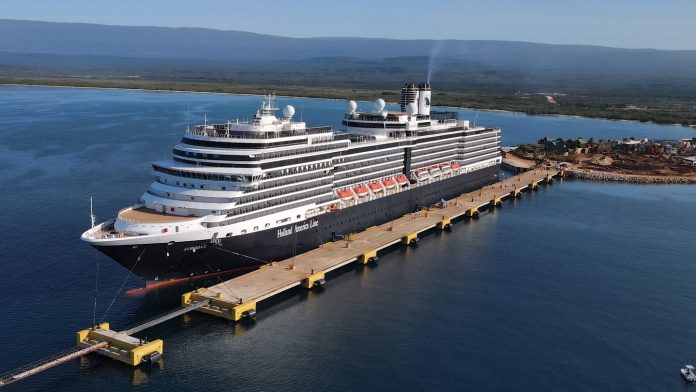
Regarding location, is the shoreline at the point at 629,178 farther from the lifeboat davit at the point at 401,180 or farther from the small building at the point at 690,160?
the lifeboat davit at the point at 401,180

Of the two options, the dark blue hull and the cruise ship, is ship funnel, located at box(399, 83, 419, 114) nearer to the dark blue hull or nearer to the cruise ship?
the cruise ship

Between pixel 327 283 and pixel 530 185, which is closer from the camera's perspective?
pixel 327 283

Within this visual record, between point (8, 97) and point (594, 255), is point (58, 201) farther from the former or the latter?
point (8, 97)

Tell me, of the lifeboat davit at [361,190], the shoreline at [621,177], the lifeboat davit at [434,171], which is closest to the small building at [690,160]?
the shoreline at [621,177]

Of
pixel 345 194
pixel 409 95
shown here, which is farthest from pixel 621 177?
pixel 345 194

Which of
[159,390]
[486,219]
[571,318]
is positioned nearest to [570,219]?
[486,219]
